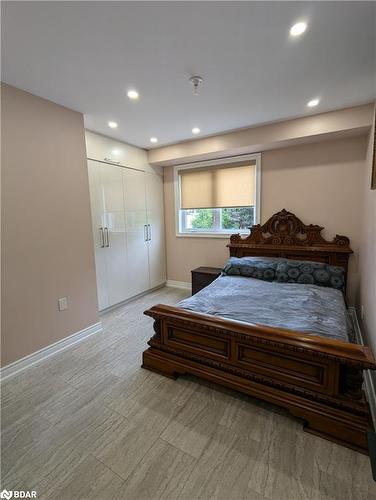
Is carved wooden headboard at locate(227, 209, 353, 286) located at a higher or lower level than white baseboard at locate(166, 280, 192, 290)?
higher

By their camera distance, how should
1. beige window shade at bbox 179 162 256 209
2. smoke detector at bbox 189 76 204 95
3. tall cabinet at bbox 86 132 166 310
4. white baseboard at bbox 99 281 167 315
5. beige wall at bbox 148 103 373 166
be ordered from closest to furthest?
smoke detector at bbox 189 76 204 95, beige wall at bbox 148 103 373 166, tall cabinet at bbox 86 132 166 310, white baseboard at bbox 99 281 167 315, beige window shade at bbox 179 162 256 209

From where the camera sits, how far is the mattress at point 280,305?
1752mm

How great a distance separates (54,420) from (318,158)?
3.85 m

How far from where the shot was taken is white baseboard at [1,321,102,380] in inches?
79.8

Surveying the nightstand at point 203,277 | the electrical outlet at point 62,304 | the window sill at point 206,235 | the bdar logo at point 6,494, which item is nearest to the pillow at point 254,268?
the nightstand at point 203,277

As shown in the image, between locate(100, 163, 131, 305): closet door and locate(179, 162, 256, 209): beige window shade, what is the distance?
3.93 feet

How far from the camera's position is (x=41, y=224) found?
2.21 metres

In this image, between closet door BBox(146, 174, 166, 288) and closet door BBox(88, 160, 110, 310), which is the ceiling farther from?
closet door BBox(146, 174, 166, 288)

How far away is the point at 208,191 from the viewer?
389 centimetres

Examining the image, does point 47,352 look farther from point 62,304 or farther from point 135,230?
point 135,230

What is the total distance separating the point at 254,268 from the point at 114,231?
2.02 meters

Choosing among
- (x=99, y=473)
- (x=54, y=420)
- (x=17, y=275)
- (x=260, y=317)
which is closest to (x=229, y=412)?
(x=260, y=317)

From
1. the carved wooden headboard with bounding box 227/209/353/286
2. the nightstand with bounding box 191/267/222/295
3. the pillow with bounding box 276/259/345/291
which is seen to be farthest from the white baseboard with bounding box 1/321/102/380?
the pillow with bounding box 276/259/345/291

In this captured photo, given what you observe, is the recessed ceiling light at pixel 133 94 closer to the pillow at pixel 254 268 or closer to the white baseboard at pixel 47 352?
the pillow at pixel 254 268
